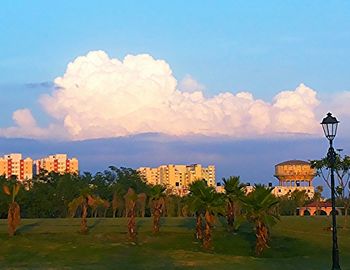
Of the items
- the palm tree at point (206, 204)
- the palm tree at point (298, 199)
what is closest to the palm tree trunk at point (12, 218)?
the palm tree at point (206, 204)

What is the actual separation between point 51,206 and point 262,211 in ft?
201

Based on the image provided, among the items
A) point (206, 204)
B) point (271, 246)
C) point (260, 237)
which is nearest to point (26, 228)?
point (206, 204)

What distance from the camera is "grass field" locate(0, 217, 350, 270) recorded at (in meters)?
38.6

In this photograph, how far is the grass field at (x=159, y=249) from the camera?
3856 cm

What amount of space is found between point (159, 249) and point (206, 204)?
16.1 feet

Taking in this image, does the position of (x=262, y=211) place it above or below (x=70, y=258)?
above

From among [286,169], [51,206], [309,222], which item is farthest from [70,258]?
[286,169]

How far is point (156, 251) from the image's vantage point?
147 feet

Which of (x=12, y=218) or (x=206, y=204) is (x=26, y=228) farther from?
(x=206, y=204)

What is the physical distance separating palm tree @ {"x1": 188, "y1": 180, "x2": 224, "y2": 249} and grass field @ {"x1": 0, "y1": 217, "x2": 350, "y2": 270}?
3.99ft

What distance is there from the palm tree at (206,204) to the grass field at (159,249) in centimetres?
122

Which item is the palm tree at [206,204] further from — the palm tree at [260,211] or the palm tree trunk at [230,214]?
the palm tree trunk at [230,214]

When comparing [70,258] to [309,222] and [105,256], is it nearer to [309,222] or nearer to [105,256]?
[105,256]

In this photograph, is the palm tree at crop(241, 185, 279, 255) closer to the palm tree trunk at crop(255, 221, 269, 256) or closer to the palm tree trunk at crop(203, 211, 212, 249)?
the palm tree trunk at crop(255, 221, 269, 256)
